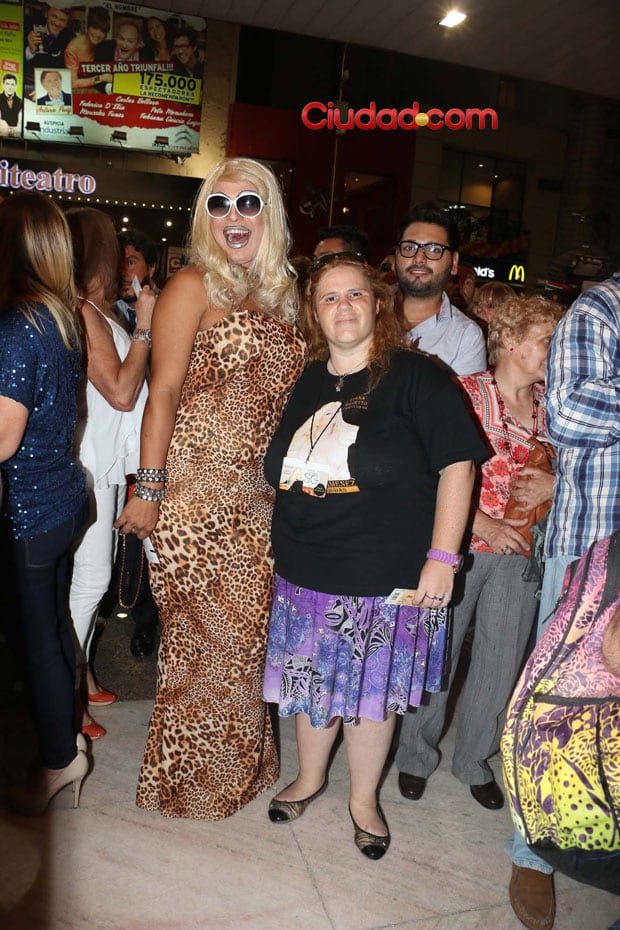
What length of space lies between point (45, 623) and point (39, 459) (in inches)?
20.8

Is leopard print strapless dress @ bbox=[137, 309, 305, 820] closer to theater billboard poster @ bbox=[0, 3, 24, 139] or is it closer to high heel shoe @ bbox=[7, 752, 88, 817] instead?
high heel shoe @ bbox=[7, 752, 88, 817]

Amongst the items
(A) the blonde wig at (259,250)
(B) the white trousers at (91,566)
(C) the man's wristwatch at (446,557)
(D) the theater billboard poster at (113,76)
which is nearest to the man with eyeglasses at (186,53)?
(D) the theater billboard poster at (113,76)

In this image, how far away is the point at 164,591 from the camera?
240 centimetres

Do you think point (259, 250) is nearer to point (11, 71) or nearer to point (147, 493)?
point (147, 493)

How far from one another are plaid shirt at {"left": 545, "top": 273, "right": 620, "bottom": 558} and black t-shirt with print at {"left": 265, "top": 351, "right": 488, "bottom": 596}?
11.5 inches

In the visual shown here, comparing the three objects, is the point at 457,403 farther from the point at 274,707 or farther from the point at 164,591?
the point at 274,707

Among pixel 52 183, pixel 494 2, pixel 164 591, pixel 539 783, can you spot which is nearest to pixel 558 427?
pixel 539 783

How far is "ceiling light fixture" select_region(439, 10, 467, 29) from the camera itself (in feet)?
14.0

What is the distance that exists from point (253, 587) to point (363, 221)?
10956mm

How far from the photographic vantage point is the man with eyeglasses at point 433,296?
3062mm

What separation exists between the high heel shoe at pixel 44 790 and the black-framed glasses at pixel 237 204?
186 cm

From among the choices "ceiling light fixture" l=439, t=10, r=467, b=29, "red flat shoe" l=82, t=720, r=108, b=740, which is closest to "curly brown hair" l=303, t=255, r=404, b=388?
"red flat shoe" l=82, t=720, r=108, b=740

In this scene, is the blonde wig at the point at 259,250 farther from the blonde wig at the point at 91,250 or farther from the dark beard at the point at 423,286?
the dark beard at the point at 423,286

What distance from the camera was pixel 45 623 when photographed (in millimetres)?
2305
